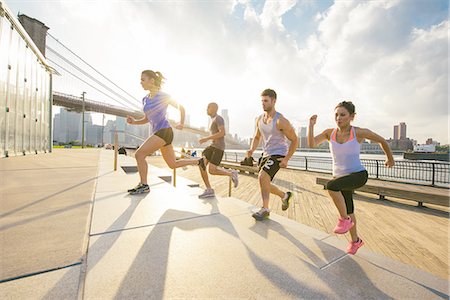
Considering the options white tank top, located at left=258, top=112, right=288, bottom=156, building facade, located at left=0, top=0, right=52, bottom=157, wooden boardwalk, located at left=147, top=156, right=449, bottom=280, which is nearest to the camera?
wooden boardwalk, located at left=147, top=156, right=449, bottom=280

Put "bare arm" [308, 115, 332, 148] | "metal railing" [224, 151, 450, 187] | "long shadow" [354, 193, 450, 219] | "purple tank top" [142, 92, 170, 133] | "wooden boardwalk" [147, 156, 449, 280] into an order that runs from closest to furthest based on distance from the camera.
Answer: "bare arm" [308, 115, 332, 148] → "wooden boardwalk" [147, 156, 449, 280] → "purple tank top" [142, 92, 170, 133] → "long shadow" [354, 193, 450, 219] → "metal railing" [224, 151, 450, 187]

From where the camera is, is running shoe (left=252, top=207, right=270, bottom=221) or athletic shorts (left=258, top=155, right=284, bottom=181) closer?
running shoe (left=252, top=207, right=270, bottom=221)

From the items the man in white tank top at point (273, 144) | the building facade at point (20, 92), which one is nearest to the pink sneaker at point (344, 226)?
the man in white tank top at point (273, 144)

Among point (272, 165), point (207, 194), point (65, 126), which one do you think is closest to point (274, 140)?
point (272, 165)

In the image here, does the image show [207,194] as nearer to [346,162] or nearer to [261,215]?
[261,215]

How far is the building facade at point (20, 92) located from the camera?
25.6ft

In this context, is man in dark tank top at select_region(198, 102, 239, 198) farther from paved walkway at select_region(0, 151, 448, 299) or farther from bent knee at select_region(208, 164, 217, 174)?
paved walkway at select_region(0, 151, 448, 299)

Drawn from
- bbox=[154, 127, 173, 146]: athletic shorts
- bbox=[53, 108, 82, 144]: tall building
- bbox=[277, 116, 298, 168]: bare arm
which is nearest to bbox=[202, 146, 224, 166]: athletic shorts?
bbox=[154, 127, 173, 146]: athletic shorts

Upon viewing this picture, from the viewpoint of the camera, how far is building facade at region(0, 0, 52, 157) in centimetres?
779

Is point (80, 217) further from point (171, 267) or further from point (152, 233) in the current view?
point (171, 267)

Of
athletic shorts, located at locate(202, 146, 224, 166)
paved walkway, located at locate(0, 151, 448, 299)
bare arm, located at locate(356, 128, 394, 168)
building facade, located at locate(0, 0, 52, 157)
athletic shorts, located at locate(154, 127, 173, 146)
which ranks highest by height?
building facade, located at locate(0, 0, 52, 157)

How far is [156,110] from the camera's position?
3012mm

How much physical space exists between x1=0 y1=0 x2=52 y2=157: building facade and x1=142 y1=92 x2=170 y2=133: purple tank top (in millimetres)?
8777

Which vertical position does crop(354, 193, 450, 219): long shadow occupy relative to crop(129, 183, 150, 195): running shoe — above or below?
below
